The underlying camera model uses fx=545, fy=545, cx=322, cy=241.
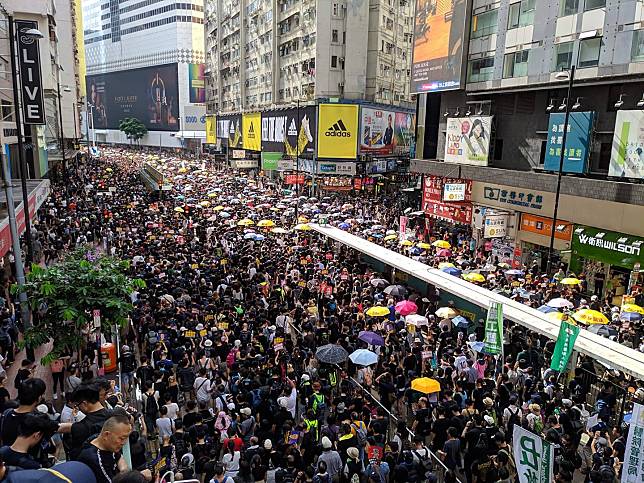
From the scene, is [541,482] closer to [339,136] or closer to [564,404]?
[564,404]

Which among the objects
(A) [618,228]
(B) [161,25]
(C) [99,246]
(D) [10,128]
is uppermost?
(B) [161,25]

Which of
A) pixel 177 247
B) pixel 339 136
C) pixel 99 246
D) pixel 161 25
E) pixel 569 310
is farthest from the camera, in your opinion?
pixel 161 25

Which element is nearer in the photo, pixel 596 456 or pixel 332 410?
pixel 596 456

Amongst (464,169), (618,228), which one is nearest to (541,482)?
(618,228)

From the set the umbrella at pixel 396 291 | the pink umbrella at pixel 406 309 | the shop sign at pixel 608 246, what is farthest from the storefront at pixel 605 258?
the pink umbrella at pixel 406 309

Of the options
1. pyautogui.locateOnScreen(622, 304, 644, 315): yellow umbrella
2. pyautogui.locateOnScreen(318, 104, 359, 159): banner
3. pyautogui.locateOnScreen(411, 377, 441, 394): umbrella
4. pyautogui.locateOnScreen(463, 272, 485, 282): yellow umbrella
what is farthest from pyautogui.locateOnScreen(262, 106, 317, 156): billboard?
pyautogui.locateOnScreen(411, 377, 441, 394): umbrella

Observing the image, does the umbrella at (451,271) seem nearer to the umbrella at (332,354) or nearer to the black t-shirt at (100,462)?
the umbrella at (332,354)
